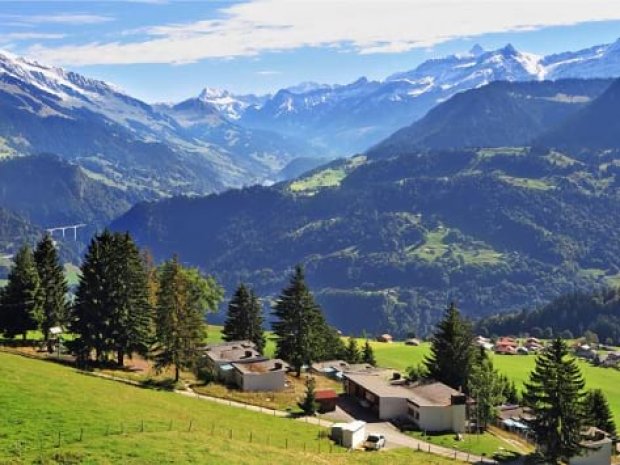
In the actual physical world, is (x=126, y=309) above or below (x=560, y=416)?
above

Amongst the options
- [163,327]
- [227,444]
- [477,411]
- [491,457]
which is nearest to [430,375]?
[477,411]

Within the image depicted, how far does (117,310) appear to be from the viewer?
8644 centimetres

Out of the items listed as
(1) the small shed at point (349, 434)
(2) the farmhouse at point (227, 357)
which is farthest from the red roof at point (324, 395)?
(2) the farmhouse at point (227, 357)

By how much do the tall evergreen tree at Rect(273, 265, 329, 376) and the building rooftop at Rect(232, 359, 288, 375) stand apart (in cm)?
728

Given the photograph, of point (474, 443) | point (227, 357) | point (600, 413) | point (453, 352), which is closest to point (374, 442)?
point (474, 443)

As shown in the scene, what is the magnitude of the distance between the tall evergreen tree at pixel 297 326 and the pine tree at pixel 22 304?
3153cm

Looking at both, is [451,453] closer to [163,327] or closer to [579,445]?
[579,445]

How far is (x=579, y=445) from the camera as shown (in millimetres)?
74938

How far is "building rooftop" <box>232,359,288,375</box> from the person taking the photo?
93.9m

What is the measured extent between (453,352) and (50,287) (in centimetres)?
5216

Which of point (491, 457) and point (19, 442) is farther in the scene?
point (491, 457)

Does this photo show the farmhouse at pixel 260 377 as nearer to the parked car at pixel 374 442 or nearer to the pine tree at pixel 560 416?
the parked car at pixel 374 442

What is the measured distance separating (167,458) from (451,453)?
36876 millimetres

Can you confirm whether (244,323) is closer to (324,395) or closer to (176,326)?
(176,326)
